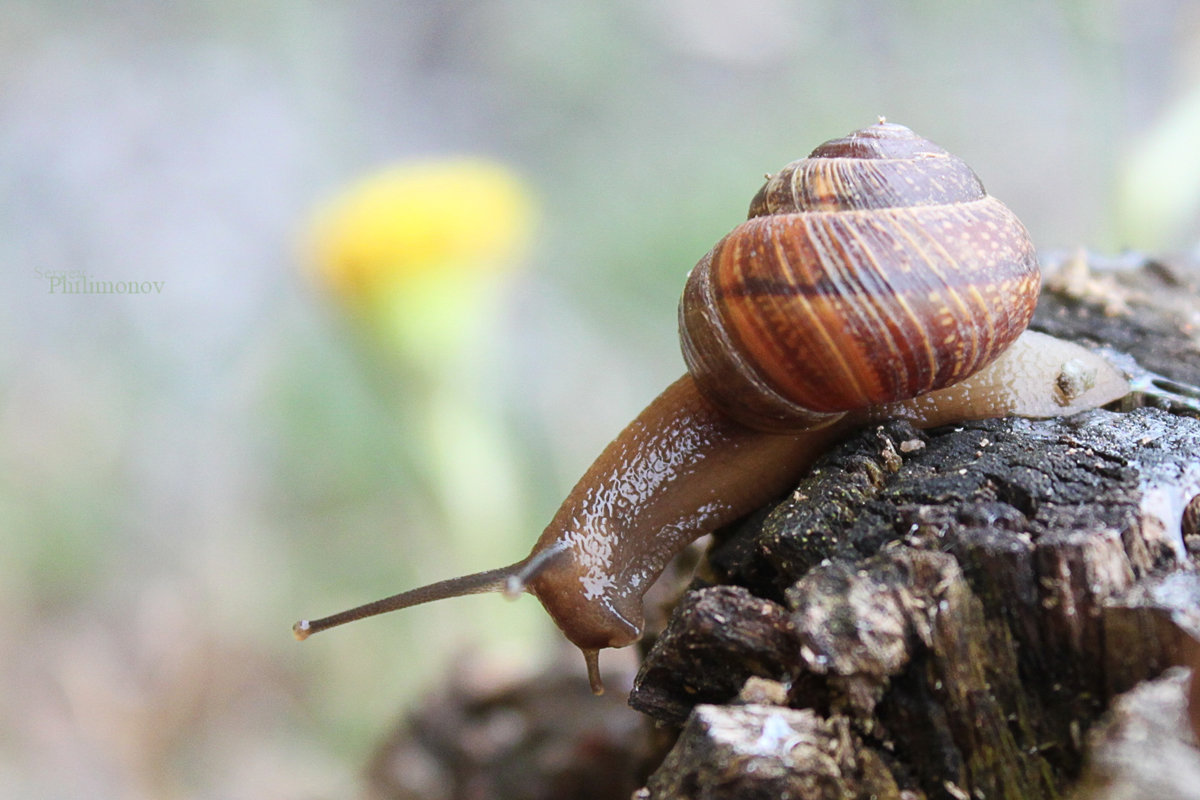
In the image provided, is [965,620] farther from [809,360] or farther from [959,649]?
[809,360]

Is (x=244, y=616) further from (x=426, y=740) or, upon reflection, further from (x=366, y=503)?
(x=426, y=740)

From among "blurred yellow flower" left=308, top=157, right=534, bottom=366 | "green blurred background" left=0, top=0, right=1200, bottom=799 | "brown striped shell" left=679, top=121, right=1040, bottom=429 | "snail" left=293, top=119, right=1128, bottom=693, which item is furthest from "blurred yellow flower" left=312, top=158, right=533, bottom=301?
"brown striped shell" left=679, top=121, right=1040, bottom=429

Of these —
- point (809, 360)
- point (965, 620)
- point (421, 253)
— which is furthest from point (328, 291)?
point (965, 620)

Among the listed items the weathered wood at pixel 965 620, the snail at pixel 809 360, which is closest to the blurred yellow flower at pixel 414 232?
the snail at pixel 809 360

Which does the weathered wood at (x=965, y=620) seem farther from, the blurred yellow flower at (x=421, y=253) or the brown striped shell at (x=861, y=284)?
the blurred yellow flower at (x=421, y=253)

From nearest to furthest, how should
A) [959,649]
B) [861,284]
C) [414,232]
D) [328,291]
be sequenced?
[959,649] → [861,284] → [414,232] → [328,291]

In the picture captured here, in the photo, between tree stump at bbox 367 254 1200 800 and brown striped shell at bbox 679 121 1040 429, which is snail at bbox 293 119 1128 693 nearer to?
brown striped shell at bbox 679 121 1040 429

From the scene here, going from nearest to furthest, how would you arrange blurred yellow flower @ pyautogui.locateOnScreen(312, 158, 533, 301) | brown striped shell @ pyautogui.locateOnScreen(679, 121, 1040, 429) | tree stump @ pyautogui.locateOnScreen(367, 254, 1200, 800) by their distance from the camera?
tree stump @ pyautogui.locateOnScreen(367, 254, 1200, 800) → brown striped shell @ pyautogui.locateOnScreen(679, 121, 1040, 429) → blurred yellow flower @ pyautogui.locateOnScreen(312, 158, 533, 301)
